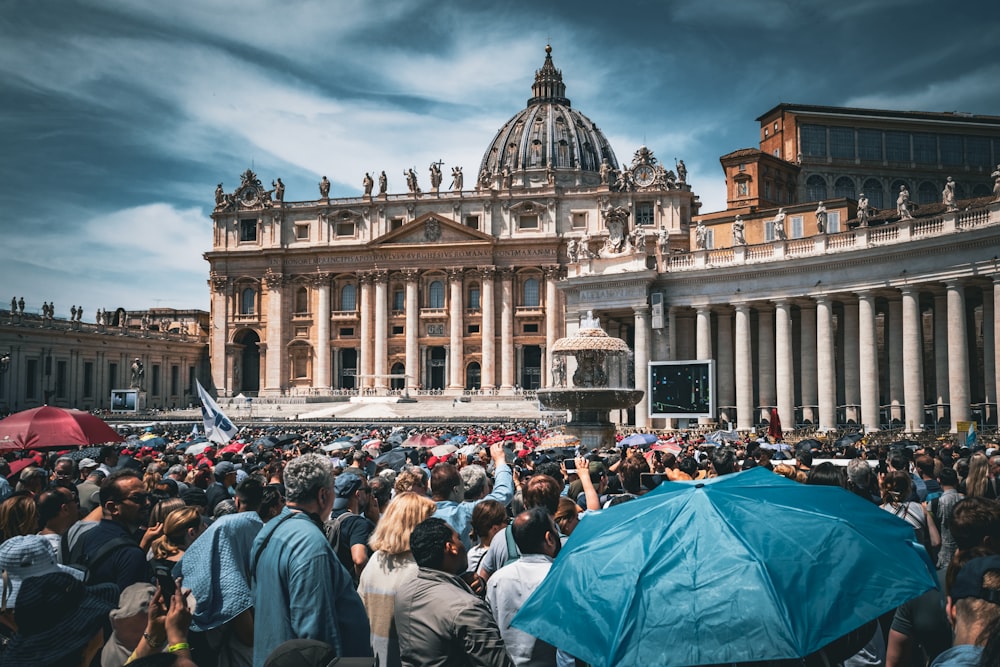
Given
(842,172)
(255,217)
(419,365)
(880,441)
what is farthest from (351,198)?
(880,441)

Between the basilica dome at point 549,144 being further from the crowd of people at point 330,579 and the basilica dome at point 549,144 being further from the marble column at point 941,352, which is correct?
the crowd of people at point 330,579

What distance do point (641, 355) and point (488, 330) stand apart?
1613 inches

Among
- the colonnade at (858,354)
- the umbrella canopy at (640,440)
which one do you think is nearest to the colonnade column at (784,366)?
the colonnade at (858,354)

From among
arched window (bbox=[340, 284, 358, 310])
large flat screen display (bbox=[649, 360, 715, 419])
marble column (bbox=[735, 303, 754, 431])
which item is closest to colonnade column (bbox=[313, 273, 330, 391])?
arched window (bbox=[340, 284, 358, 310])

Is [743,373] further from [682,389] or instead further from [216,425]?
[216,425]

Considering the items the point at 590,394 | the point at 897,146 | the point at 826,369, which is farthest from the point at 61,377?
the point at 897,146

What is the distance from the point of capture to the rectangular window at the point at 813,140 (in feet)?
200

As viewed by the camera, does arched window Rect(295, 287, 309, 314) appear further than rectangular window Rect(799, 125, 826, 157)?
Yes

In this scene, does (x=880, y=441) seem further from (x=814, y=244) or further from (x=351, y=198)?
(x=351, y=198)

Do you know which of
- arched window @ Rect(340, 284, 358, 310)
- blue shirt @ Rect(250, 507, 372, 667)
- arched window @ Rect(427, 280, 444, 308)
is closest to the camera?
blue shirt @ Rect(250, 507, 372, 667)

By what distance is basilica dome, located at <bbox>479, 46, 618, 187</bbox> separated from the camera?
10525 centimetres

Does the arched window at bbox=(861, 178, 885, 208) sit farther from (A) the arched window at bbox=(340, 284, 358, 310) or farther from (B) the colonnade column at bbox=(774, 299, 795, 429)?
(A) the arched window at bbox=(340, 284, 358, 310)

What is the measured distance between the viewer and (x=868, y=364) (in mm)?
30719

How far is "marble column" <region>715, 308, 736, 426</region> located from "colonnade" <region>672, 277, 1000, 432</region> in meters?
0.05
